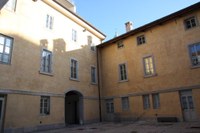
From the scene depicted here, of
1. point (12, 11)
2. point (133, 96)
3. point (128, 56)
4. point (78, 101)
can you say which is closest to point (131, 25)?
point (128, 56)

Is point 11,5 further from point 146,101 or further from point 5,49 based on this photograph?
point 146,101

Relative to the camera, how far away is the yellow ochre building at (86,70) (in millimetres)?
11867

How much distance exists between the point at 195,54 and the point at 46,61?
40.0 ft

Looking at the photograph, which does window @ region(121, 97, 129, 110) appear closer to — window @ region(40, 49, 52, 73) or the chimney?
window @ region(40, 49, 52, 73)

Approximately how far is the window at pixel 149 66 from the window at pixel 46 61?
29.2ft

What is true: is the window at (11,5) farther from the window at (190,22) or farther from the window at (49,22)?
the window at (190,22)

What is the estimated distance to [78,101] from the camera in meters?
17.6

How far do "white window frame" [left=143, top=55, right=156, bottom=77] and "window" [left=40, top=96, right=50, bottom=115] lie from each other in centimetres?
923

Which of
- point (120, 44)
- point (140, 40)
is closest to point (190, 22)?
point (140, 40)

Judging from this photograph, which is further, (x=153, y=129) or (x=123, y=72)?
(x=123, y=72)

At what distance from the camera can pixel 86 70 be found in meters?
18.5

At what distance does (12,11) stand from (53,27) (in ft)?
12.6

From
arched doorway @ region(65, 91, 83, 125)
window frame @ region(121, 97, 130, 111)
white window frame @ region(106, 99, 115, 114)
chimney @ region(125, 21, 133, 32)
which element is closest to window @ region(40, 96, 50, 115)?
arched doorway @ region(65, 91, 83, 125)

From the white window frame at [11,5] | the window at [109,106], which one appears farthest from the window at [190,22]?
the white window frame at [11,5]
